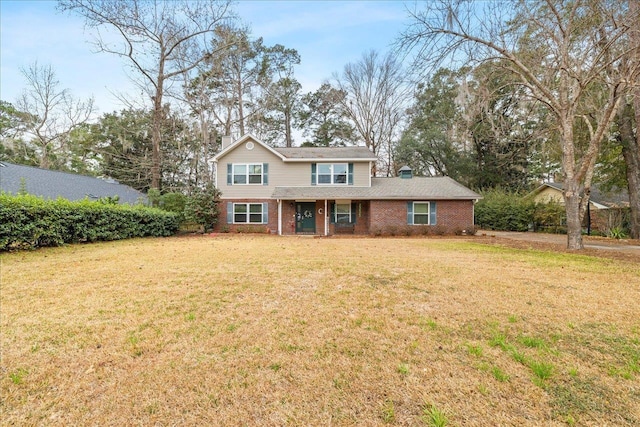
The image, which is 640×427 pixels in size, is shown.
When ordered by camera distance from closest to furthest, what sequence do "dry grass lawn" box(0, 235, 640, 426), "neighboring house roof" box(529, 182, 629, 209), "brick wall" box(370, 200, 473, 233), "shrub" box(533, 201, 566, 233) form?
"dry grass lawn" box(0, 235, 640, 426)
"brick wall" box(370, 200, 473, 233)
"shrub" box(533, 201, 566, 233)
"neighboring house roof" box(529, 182, 629, 209)

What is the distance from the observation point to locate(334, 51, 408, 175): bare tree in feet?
83.1

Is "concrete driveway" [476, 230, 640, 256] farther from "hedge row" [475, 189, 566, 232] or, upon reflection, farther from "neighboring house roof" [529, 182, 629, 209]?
"neighboring house roof" [529, 182, 629, 209]

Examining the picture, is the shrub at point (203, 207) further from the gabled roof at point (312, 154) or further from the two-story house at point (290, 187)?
the gabled roof at point (312, 154)

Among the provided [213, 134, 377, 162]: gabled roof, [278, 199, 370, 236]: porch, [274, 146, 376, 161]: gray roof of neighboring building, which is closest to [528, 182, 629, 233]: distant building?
[274, 146, 376, 161]: gray roof of neighboring building

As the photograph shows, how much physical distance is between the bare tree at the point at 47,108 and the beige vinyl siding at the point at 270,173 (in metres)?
16.4

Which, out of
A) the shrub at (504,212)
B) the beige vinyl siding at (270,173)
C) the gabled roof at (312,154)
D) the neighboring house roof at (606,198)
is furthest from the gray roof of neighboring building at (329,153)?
the neighboring house roof at (606,198)

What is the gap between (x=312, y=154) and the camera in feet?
62.2

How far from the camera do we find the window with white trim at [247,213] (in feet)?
59.9

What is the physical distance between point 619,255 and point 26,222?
18.6 meters

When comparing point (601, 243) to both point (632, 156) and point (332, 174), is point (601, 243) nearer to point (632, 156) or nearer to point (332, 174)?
point (632, 156)

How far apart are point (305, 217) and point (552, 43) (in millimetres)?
13441

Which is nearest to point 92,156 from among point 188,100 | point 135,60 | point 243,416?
point 188,100

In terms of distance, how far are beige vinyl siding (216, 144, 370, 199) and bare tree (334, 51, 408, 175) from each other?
34.8ft

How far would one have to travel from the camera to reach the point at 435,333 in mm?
3387
